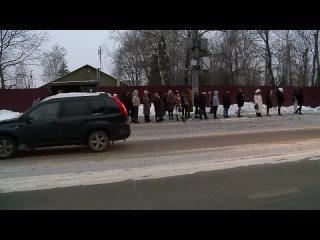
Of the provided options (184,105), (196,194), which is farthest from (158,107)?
(196,194)

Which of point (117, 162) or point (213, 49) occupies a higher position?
point (213, 49)

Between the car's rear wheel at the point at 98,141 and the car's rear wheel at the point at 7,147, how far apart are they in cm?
199

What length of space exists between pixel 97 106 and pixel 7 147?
262cm

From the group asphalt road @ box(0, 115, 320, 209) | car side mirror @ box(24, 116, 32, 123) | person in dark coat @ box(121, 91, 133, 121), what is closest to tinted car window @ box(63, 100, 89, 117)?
car side mirror @ box(24, 116, 32, 123)

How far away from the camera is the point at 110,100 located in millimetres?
11945

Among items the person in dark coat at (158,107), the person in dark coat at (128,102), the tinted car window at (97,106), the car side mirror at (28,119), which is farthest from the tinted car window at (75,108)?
the person in dark coat at (158,107)

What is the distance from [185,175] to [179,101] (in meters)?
14.5

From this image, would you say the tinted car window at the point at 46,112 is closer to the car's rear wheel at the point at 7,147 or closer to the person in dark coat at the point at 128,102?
the car's rear wheel at the point at 7,147

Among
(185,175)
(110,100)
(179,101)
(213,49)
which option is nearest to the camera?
(185,175)
